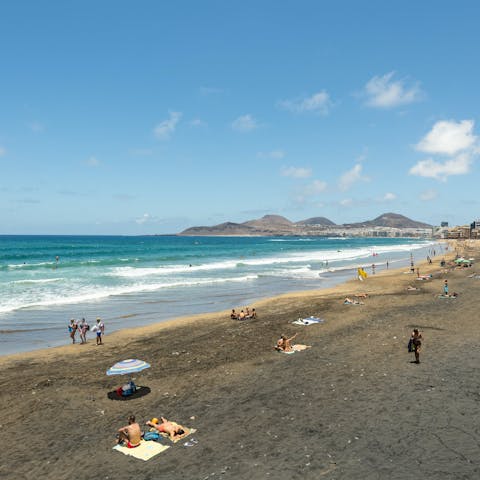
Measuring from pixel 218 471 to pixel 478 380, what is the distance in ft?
31.8

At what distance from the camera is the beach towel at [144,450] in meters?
9.85

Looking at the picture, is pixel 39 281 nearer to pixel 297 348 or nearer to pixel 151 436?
pixel 297 348

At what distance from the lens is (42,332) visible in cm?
2362

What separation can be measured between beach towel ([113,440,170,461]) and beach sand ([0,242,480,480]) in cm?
18

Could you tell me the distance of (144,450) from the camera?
1003 centimetres

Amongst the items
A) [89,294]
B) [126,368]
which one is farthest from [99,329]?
[89,294]

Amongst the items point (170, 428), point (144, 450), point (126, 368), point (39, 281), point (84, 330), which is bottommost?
point (144, 450)

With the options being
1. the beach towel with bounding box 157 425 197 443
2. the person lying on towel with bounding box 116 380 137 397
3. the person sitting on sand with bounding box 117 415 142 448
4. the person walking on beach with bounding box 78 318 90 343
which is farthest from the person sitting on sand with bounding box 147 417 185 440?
the person walking on beach with bounding box 78 318 90 343

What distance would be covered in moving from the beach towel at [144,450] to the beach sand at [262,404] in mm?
176

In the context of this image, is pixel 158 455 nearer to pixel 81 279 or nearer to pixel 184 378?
pixel 184 378

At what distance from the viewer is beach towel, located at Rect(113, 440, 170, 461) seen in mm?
9852

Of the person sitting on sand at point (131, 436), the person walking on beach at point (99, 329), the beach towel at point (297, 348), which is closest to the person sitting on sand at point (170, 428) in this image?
the person sitting on sand at point (131, 436)

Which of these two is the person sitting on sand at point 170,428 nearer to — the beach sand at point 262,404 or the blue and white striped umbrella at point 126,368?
the beach sand at point 262,404

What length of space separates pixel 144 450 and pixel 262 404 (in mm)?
3916
